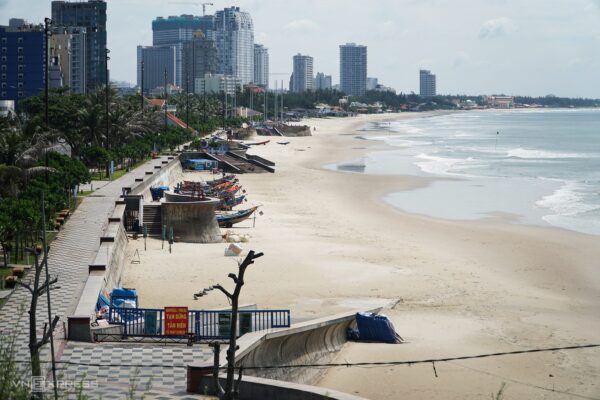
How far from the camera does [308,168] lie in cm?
6956

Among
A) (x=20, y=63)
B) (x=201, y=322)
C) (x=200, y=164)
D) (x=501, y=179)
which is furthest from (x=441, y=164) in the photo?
(x=20, y=63)

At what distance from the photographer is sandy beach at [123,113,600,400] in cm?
1878

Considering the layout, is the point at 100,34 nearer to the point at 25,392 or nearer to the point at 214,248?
the point at 214,248

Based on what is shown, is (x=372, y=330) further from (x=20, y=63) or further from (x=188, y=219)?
(x=20, y=63)

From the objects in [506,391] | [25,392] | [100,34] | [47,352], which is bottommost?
[506,391]

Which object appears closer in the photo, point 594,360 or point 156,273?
point 594,360

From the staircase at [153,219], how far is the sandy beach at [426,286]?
1.36 meters

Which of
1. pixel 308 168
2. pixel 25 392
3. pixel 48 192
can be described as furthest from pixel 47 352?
pixel 308 168

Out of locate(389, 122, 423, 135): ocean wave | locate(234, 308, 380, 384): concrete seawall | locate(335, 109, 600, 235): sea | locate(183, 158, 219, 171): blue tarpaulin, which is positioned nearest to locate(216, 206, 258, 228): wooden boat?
locate(335, 109, 600, 235): sea

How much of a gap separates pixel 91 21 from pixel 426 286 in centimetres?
16280

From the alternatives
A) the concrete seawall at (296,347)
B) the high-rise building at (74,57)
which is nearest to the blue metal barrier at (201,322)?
the concrete seawall at (296,347)

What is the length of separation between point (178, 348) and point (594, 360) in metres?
9.10

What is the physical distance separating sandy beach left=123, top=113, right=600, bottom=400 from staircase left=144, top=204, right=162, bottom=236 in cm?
136

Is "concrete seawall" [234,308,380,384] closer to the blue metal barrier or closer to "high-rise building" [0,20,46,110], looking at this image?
the blue metal barrier
